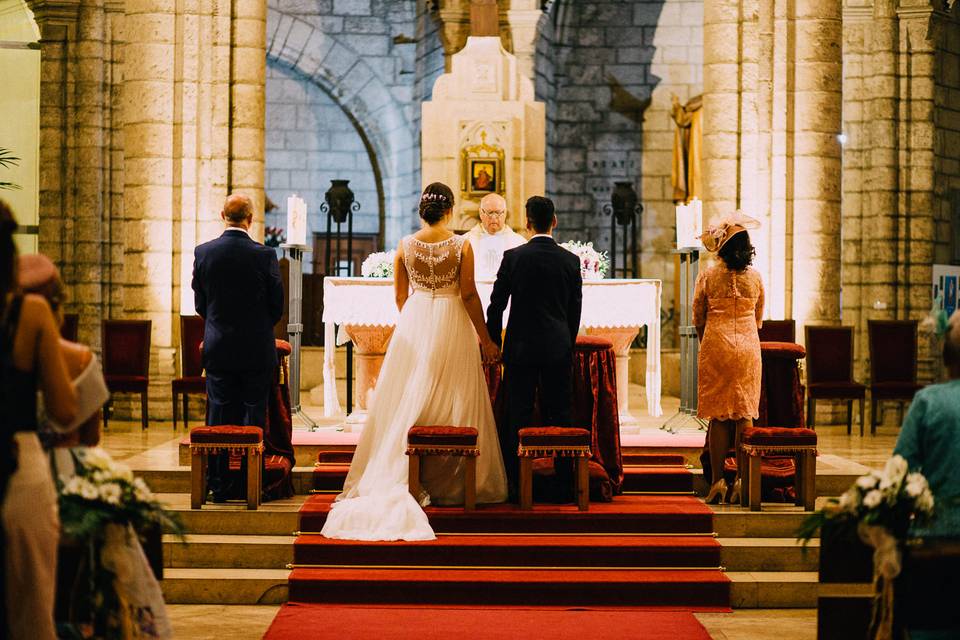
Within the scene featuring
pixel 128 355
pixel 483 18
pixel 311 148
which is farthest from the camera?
pixel 311 148

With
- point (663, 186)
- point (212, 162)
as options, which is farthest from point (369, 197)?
point (212, 162)

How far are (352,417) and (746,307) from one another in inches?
112

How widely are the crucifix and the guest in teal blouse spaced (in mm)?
7112

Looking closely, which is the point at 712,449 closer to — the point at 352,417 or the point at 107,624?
the point at 352,417

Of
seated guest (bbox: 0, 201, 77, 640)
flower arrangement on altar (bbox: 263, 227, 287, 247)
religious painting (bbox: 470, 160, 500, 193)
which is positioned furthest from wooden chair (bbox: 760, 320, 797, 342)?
seated guest (bbox: 0, 201, 77, 640)

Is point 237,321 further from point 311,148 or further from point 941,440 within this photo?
point 311,148

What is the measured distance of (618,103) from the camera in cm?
1584

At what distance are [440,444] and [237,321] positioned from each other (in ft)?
3.91

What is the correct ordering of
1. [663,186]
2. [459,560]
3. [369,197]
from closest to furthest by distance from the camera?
1. [459,560]
2. [663,186]
3. [369,197]

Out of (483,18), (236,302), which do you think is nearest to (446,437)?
(236,302)

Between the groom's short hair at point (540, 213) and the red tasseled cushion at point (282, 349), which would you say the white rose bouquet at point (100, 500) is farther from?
the red tasseled cushion at point (282, 349)

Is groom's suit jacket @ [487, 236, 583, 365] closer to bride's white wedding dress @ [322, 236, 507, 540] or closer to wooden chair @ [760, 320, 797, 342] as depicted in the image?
bride's white wedding dress @ [322, 236, 507, 540]

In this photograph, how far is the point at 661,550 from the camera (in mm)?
6430

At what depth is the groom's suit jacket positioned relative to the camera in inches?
262
